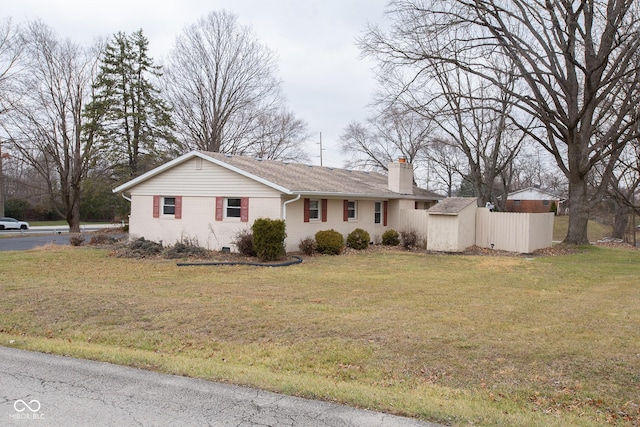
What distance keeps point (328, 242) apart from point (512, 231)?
7.76 metres

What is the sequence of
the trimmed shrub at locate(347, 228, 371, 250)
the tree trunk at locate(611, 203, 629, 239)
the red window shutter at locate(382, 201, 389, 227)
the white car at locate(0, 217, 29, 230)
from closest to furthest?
the trimmed shrub at locate(347, 228, 371, 250) → the red window shutter at locate(382, 201, 389, 227) → the tree trunk at locate(611, 203, 629, 239) → the white car at locate(0, 217, 29, 230)

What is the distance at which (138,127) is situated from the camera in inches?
1352

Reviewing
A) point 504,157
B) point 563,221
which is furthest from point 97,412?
point 563,221

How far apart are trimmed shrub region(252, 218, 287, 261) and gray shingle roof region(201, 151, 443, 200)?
1.88 m

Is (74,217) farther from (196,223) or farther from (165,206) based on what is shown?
(196,223)

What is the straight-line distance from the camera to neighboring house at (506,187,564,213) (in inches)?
2370

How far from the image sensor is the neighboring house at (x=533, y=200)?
60.2m

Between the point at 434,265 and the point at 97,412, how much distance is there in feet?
44.7

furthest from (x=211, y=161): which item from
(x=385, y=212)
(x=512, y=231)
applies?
(x=512, y=231)

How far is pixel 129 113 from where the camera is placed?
1340 inches

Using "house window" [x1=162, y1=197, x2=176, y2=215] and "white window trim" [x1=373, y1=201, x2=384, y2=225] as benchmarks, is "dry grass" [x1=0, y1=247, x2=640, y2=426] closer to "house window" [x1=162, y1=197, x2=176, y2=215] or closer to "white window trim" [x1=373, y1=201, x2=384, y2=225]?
"house window" [x1=162, y1=197, x2=176, y2=215]

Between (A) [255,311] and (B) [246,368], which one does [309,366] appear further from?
(A) [255,311]

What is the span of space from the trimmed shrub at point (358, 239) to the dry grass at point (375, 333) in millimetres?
6732

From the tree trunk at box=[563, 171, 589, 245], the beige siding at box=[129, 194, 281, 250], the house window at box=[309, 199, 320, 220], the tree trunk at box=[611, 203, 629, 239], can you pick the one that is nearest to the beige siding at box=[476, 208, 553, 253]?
the tree trunk at box=[563, 171, 589, 245]
